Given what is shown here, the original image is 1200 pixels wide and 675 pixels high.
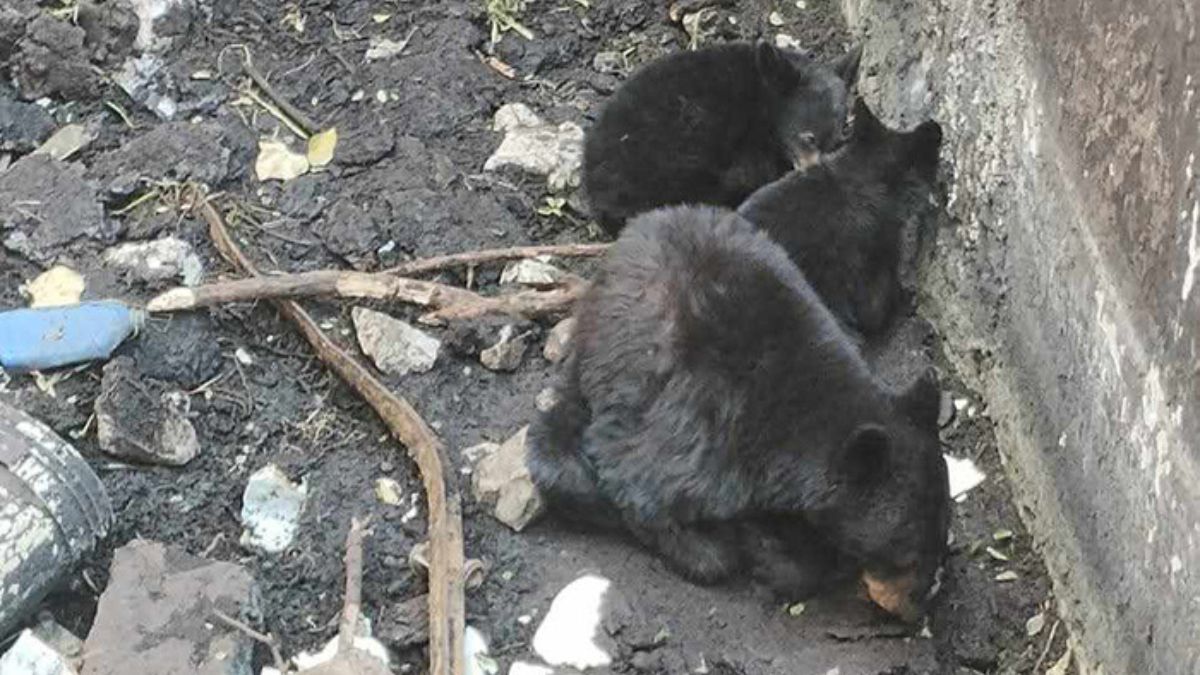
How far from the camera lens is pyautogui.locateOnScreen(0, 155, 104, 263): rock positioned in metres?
6.11

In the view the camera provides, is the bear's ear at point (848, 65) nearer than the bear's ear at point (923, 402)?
No

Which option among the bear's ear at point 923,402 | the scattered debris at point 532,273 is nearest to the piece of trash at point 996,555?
the bear's ear at point 923,402

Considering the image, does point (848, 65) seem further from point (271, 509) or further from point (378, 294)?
point (271, 509)

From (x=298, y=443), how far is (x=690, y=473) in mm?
1359

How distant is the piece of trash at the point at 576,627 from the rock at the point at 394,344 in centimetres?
105

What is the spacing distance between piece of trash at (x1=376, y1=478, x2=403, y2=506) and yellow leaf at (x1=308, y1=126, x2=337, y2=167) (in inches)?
63.8

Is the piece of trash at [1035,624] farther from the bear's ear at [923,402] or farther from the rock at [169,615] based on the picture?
the rock at [169,615]

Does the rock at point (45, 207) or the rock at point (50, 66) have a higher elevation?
the rock at point (50, 66)

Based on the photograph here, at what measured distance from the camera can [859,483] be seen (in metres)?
4.68

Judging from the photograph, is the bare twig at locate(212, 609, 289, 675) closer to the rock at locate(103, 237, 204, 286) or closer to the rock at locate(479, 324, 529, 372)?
the rock at locate(479, 324, 529, 372)

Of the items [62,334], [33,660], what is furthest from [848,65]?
[33,660]

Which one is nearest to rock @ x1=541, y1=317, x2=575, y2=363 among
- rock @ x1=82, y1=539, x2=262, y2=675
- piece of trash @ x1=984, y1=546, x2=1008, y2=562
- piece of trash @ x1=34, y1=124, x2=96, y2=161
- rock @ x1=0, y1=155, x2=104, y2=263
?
rock @ x1=82, y1=539, x2=262, y2=675

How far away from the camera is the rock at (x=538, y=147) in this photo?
6.48 meters

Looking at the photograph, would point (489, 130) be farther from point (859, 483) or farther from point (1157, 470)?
point (1157, 470)
